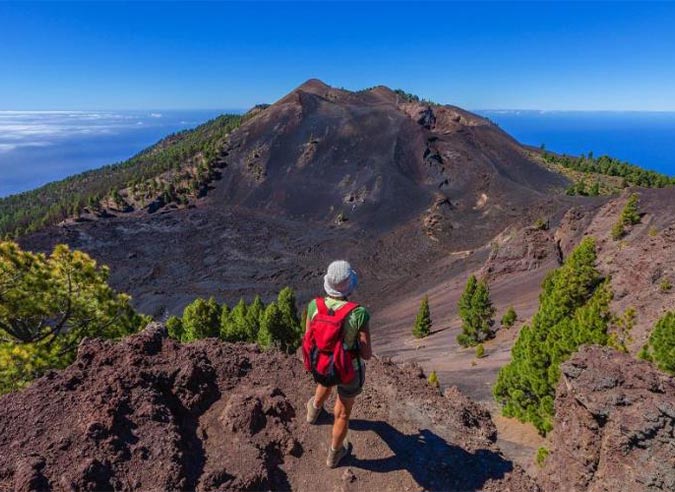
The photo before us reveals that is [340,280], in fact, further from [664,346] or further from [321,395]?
[664,346]

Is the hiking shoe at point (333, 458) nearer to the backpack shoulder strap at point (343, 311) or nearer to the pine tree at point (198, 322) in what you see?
the backpack shoulder strap at point (343, 311)

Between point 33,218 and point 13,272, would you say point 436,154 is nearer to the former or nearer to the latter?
point 13,272

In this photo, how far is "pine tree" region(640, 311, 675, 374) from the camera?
1075 centimetres

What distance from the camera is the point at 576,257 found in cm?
2061

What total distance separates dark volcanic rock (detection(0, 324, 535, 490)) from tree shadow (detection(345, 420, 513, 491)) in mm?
16

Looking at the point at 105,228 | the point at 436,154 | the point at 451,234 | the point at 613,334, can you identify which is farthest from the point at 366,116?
the point at 613,334

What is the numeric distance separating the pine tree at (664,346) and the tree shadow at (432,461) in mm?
8355

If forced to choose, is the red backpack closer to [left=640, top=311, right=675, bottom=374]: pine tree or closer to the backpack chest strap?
the backpack chest strap

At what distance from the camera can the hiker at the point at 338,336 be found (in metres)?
4.47

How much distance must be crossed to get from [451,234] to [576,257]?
36.5m

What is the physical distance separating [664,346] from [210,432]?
Answer: 1236 cm

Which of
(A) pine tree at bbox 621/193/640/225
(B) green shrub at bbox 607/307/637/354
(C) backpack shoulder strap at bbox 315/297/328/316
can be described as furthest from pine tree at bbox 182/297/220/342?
(A) pine tree at bbox 621/193/640/225

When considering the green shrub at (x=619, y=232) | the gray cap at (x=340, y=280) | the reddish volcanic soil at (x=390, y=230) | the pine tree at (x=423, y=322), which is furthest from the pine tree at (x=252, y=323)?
the green shrub at (x=619, y=232)

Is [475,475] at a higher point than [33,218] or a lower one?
higher
